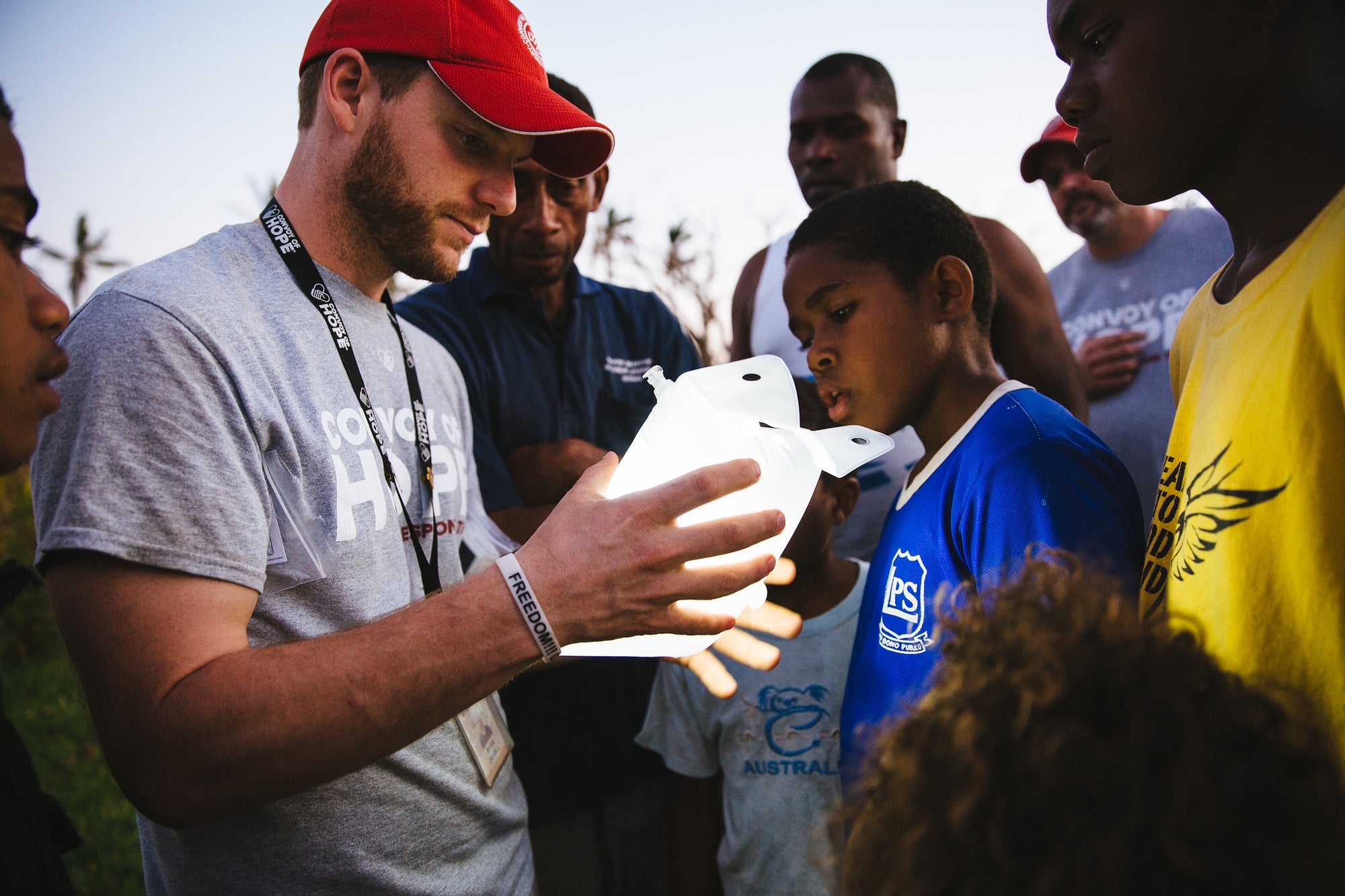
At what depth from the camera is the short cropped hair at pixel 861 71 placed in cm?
356

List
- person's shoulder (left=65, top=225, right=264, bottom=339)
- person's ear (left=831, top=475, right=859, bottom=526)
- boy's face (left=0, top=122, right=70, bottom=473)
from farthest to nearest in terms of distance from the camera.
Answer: person's ear (left=831, top=475, right=859, bottom=526) < person's shoulder (left=65, top=225, right=264, bottom=339) < boy's face (left=0, top=122, right=70, bottom=473)

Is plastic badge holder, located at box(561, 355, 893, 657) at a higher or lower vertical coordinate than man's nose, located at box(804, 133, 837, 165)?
lower

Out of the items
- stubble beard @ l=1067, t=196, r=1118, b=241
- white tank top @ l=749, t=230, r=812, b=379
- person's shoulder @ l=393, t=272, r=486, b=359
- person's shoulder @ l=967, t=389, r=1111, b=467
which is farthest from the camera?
stubble beard @ l=1067, t=196, r=1118, b=241

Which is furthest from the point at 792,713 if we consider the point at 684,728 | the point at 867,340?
the point at 867,340

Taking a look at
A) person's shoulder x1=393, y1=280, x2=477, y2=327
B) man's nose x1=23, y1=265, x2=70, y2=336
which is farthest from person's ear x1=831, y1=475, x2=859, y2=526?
man's nose x1=23, y1=265, x2=70, y2=336

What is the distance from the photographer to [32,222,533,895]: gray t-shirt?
4.02ft

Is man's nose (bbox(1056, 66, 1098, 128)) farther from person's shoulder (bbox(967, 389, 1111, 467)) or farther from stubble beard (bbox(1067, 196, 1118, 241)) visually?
stubble beard (bbox(1067, 196, 1118, 241))

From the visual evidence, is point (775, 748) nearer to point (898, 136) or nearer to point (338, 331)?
point (338, 331)

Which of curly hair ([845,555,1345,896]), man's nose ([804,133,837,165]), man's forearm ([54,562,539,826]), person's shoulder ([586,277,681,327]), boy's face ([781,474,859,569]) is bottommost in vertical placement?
boy's face ([781,474,859,569])

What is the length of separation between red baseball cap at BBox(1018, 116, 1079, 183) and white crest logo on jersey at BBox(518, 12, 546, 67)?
2.43 m

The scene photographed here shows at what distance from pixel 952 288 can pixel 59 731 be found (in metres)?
8.18

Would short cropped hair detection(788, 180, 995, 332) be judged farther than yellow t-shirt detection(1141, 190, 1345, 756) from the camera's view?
Yes

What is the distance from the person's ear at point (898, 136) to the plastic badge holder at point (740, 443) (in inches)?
111

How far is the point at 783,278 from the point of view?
2.78 m
